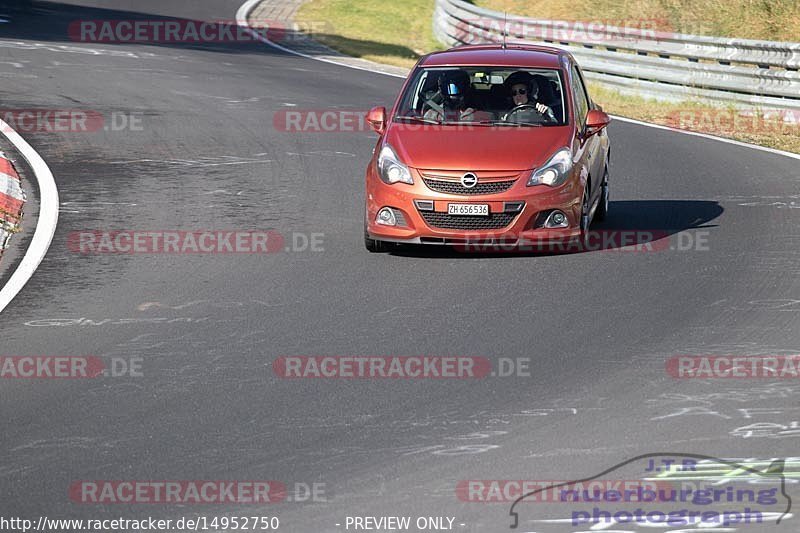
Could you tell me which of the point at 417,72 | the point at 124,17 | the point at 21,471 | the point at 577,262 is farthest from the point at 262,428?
the point at 124,17

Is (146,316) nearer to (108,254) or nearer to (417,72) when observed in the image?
(108,254)

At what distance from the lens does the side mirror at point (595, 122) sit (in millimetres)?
12516

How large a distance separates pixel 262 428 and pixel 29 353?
86.9 inches

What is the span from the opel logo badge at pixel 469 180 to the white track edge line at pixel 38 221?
354cm

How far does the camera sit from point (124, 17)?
36.4 metres

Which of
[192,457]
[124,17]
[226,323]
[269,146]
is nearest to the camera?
[192,457]

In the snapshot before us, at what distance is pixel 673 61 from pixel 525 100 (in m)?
12.1
